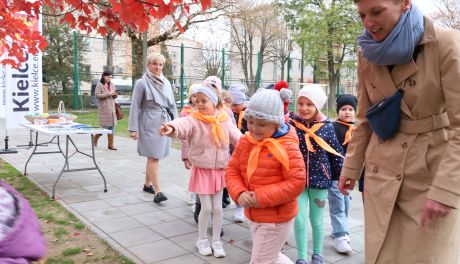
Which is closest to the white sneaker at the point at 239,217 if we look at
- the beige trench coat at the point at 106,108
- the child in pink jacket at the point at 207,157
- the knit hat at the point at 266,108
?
the child in pink jacket at the point at 207,157

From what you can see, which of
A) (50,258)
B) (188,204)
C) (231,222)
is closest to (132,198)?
(188,204)

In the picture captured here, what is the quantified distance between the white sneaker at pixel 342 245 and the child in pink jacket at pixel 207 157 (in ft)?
3.55

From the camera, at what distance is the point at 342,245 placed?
398 cm

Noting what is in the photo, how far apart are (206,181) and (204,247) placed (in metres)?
0.60

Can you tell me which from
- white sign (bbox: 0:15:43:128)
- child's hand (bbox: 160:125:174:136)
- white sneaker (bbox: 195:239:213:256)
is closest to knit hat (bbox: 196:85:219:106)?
child's hand (bbox: 160:125:174:136)

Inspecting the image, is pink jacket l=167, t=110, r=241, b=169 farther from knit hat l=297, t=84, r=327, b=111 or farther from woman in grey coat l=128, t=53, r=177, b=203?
woman in grey coat l=128, t=53, r=177, b=203

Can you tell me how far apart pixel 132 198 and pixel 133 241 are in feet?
5.30

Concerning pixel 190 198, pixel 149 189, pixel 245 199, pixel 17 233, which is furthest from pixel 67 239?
pixel 17 233

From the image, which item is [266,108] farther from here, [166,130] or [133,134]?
[133,134]

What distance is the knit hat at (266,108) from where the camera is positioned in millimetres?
2967

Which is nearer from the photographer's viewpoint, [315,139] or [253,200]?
[253,200]

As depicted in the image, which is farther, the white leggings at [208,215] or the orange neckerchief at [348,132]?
the orange neckerchief at [348,132]

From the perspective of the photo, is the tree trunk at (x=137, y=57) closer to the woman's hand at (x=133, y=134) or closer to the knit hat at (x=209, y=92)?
the woman's hand at (x=133, y=134)

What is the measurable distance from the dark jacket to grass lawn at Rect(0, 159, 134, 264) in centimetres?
175
